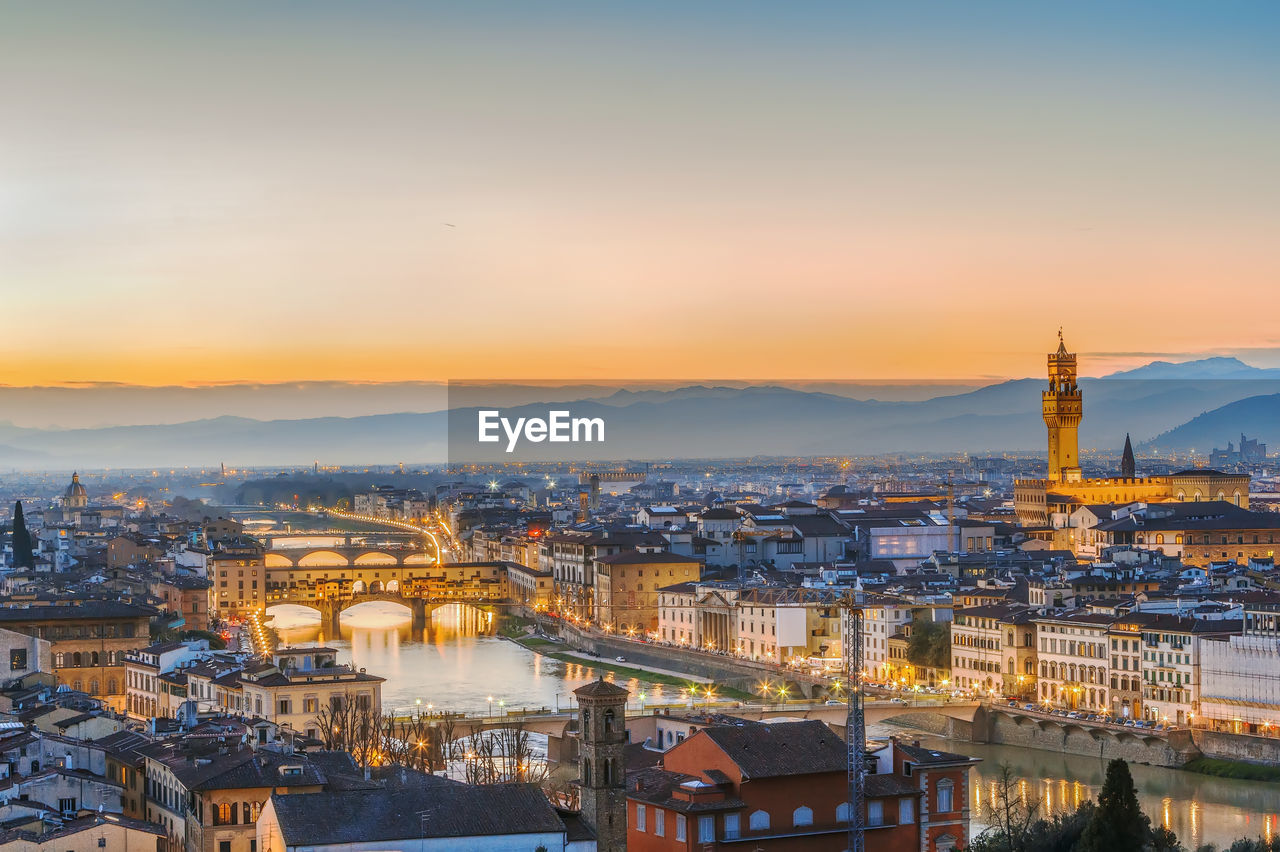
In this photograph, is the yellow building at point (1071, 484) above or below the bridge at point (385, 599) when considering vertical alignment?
above

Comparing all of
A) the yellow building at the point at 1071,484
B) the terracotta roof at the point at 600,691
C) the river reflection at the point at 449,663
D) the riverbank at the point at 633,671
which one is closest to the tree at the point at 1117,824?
the terracotta roof at the point at 600,691

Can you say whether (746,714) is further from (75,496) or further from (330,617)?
(75,496)

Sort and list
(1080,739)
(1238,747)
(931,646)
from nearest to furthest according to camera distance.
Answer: (1238,747) → (1080,739) → (931,646)

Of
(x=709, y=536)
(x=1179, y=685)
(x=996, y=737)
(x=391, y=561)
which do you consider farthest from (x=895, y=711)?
(x=391, y=561)

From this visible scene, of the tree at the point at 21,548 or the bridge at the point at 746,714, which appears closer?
the bridge at the point at 746,714

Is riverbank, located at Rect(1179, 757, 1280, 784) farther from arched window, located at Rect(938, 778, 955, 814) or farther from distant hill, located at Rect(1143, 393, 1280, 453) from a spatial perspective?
distant hill, located at Rect(1143, 393, 1280, 453)

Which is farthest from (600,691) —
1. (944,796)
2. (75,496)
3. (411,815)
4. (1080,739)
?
(75,496)

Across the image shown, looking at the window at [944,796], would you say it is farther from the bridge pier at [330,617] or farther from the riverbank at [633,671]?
the bridge pier at [330,617]

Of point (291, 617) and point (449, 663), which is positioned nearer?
point (449, 663)
